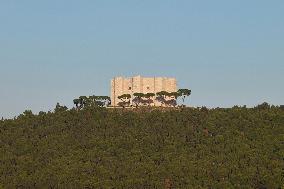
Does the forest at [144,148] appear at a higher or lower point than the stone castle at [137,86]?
lower

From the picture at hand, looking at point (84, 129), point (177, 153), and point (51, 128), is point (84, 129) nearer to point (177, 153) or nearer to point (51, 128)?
point (51, 128)

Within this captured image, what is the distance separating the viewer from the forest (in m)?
127

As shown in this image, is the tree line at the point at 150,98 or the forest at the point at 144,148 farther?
the tree line at the point at 150,98

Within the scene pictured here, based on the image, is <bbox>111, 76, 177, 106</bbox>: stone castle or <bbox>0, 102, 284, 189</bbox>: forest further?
<bbox>111, 76, 177, 106</bbox>: stone castle

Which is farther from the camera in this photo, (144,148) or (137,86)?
(137,86)

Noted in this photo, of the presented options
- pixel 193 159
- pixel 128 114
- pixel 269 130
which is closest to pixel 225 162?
pixel 193 159

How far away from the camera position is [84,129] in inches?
5979

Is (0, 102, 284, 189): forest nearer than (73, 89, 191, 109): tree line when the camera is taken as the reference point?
Yes

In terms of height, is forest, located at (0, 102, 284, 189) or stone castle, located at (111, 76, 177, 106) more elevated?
stone castle, located at (111, 76, 177, 106)

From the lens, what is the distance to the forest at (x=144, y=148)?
127 m

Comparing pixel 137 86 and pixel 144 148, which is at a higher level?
pixel 137 86

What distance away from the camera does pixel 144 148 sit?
14100 cm

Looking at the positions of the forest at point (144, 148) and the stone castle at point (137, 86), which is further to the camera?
the stone castle at point (137, 86)

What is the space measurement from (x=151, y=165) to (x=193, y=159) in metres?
7.73
